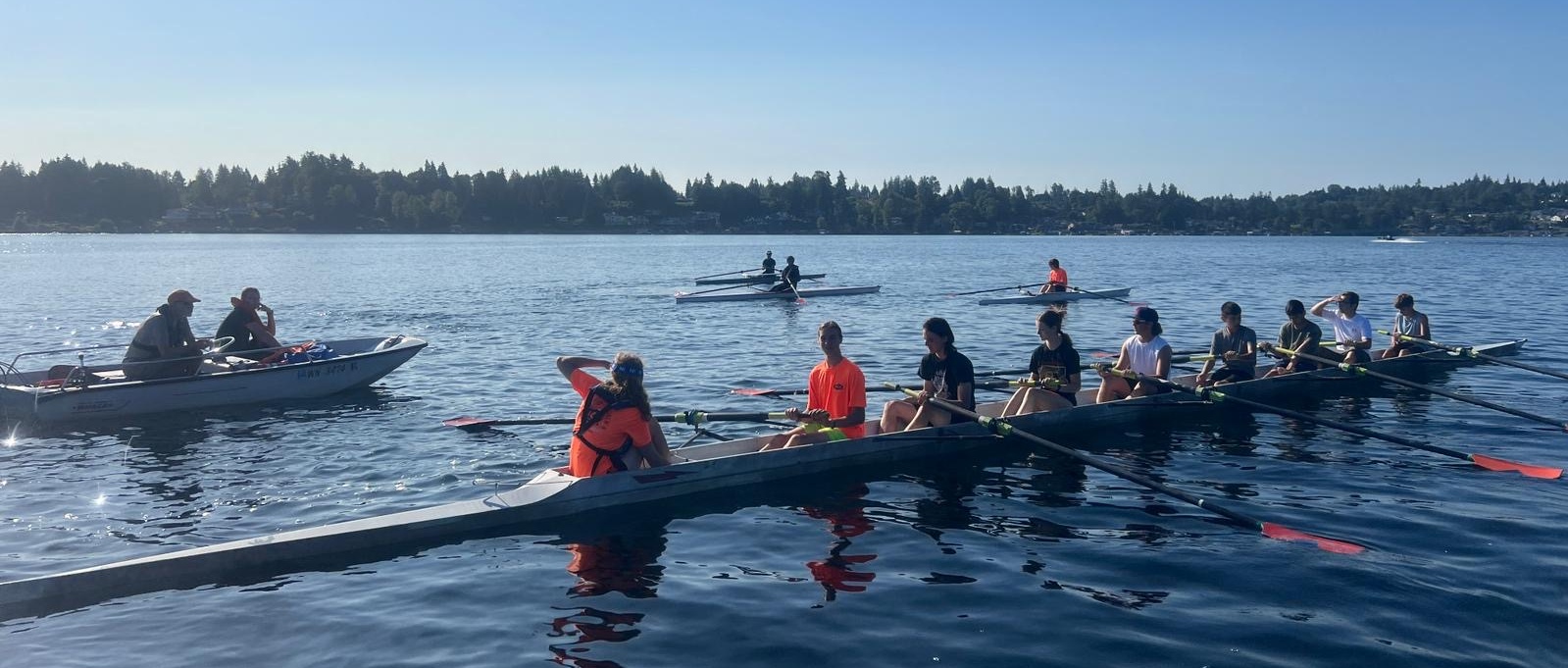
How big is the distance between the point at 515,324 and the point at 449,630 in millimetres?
23800

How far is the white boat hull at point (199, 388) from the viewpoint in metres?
15.7

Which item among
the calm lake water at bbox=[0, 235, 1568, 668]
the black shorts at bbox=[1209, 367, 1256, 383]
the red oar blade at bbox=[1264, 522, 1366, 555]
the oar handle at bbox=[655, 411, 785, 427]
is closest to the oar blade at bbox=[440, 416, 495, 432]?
the calm lake water at bbox=[0, 235, 1568, 668]

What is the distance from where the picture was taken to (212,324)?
34.4 m

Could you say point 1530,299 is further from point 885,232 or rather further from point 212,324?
point 885,232

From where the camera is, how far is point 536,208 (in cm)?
17188

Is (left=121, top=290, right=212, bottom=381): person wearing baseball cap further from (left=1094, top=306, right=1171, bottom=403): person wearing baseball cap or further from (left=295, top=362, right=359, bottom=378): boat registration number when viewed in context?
(left=1094, top=306, right=1171, bottom=403): person wearing baseball cap

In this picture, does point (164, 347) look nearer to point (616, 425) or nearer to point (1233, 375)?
point (616, 425)

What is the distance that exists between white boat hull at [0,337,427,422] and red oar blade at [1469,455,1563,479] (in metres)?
16.4

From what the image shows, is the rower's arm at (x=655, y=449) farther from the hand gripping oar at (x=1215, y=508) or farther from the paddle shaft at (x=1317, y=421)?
the paddle shaft at (x=1317, y=421)

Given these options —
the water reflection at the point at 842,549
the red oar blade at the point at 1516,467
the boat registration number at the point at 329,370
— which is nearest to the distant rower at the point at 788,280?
the boat registration number at the point at 329,370

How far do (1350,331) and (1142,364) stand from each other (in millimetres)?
5719

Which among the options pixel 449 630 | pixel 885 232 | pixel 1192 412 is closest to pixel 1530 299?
pixel 1192 412

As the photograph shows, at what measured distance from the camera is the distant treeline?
15925cm

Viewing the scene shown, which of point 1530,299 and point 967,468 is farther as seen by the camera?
point 1530,299
